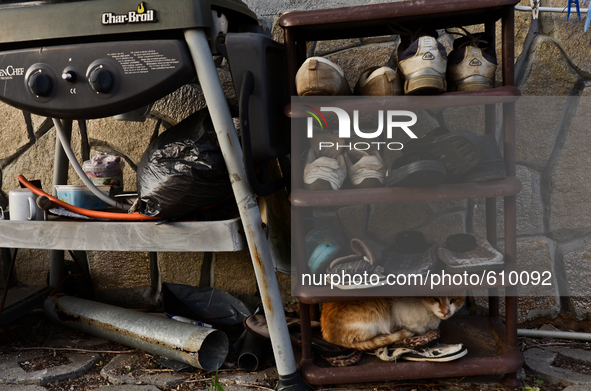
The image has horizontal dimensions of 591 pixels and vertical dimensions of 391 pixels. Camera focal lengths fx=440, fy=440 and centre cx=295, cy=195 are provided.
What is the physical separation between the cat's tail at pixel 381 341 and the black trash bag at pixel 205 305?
20.8 inches

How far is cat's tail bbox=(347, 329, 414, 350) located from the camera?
1.32 meters

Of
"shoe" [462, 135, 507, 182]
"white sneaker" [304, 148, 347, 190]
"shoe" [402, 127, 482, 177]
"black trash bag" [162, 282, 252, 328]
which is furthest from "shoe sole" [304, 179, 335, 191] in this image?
"black trash bag" [162, 282, 252, 328]

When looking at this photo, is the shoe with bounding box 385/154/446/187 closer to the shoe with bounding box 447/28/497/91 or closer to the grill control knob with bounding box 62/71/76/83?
the shoe with bounding box 447/28/497/91

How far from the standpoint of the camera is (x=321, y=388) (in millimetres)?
1314

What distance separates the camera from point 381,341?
1.32m

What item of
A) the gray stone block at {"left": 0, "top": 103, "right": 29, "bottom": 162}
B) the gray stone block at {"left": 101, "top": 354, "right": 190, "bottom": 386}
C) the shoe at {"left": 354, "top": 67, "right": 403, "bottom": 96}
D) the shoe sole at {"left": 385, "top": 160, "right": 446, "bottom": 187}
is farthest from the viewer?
the gray stone block at {"left": 0, "top": 103, "right": 29, "bottom": 162}

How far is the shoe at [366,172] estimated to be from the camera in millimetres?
1251

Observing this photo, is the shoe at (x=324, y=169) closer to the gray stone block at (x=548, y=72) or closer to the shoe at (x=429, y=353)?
the shoe at (x=429, y=353)

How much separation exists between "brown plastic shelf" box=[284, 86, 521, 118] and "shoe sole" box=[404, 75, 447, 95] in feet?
0.05

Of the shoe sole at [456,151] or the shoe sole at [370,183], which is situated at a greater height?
the shoe sole at [456,151]

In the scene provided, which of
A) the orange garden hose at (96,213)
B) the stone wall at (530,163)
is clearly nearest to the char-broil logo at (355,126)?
the stone wall at (530,163)

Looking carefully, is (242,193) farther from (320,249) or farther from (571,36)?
(571,36)

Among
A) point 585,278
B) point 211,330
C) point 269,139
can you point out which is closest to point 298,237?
point 269,139

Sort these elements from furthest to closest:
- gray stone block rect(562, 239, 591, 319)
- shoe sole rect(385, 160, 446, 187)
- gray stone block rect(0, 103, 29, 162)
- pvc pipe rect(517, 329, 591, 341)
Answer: gray stone block rect(0, 103, 29, 162) → gray stone block rect(562, 239, 591, 319) → pvc pipe rect(517, 329, 591, 341) → shoe sole rect(385, 160, 446, 187)
